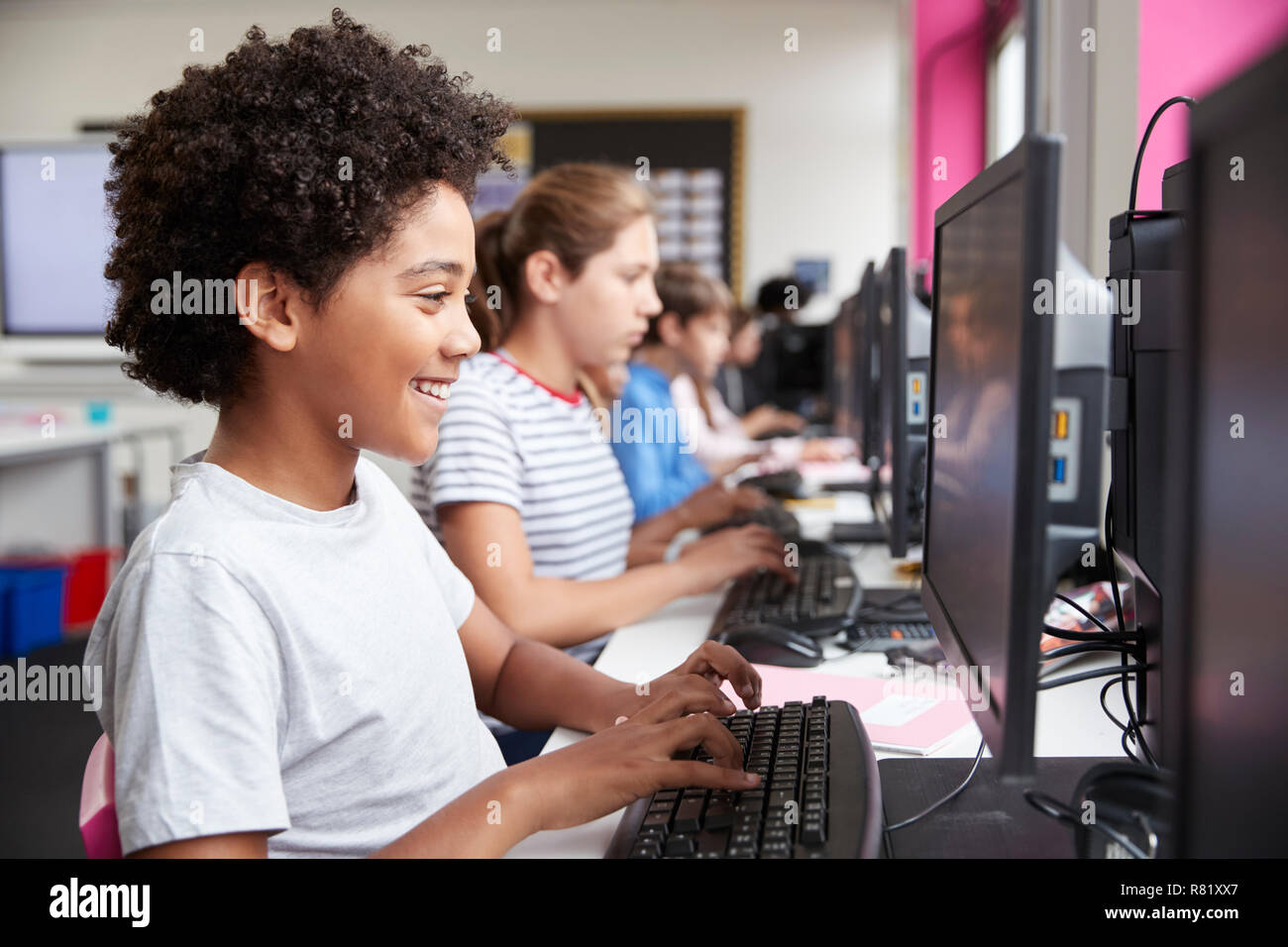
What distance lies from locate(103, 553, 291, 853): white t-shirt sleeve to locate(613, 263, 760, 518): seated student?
159 cm

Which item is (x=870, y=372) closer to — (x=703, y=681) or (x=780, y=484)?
(x=780, y=484)

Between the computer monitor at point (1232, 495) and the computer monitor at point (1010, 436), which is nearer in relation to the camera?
the computer monitor at point (1232, 495)

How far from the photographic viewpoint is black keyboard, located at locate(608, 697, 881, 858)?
67cm

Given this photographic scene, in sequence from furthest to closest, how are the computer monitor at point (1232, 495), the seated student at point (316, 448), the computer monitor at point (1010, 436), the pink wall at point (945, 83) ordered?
the pink wall at point (945, 83), the seated student at point (316, 448), the computer monitor at point (1010, 436), the computer monitor at point (1232, 495)

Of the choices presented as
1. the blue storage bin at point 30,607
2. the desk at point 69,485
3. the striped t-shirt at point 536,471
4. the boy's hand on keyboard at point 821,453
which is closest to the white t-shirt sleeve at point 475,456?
the striped t-shirt at point 536,471

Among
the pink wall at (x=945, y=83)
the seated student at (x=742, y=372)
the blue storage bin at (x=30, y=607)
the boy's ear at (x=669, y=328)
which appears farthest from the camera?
the seated student at (x=742, y=372)

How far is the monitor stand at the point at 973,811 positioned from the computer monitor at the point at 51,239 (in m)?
3.22

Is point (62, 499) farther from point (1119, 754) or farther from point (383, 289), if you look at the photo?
point (1119, 754)

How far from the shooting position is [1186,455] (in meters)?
0.50

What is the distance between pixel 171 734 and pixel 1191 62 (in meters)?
1.40

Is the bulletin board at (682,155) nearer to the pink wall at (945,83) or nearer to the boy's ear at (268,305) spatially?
the pink wall at (945,83)

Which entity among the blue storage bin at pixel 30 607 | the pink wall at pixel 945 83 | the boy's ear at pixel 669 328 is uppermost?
the pink wall at pixel 945 83

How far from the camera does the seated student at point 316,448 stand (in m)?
0.70

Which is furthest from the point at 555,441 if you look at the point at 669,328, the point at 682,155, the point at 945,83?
the point at 682,155
